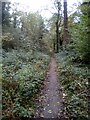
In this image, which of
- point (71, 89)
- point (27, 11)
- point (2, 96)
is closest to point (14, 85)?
point (2, 96)

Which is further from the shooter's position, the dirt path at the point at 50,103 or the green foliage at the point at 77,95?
the dirt path at the point at 50,103

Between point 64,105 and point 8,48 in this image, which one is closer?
point 64,105

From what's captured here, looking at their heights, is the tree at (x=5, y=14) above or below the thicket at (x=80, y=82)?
above

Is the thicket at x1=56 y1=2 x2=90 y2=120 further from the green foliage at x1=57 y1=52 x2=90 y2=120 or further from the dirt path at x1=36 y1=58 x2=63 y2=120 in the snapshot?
the dirt path at x1=36 y1=58 x2=63 y2=120

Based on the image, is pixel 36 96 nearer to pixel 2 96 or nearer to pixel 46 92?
pixel 46 92

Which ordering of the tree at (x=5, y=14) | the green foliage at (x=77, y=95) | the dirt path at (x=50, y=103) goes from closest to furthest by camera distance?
1. the green foliage at (x=77, y=95)
2. the dirt path at (x=50, y=103)
3. the tree at (x=5, y=14)

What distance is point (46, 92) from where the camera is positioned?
930 cm

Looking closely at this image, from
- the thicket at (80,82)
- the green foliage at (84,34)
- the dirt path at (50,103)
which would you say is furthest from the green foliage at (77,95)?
the green foliage at (84,34)

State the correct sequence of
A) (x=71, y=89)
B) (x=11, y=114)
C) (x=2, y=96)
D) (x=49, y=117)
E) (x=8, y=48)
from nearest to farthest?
(x=11, y=114)
(x=49, y=117)
(x=2, y=96)
(x=71, y=89)
(x=8, y=48)

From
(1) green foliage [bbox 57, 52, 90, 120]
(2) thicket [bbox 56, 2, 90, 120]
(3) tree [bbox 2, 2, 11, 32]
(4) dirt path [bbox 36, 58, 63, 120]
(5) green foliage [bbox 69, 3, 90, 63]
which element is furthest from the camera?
(3) tree [bbox 2, 2, 11, 32]

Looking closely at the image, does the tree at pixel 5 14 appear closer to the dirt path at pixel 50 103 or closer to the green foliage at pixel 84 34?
the green foliage at pixel 84 34

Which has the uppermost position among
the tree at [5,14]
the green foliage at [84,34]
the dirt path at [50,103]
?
the tree at [5,14]

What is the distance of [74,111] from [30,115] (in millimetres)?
1431

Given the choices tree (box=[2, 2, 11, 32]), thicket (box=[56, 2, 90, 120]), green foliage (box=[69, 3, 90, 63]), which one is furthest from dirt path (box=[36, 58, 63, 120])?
tree (box=[2, 2, 11, 32])
